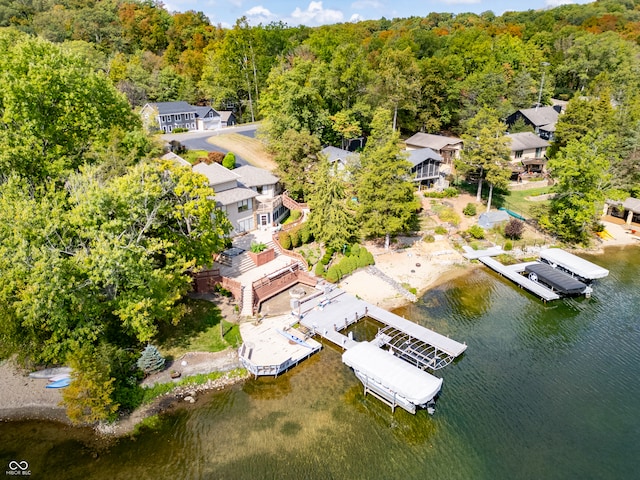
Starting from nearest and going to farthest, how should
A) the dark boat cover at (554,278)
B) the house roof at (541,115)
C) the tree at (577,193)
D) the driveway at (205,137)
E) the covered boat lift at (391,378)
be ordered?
1. the covered boat lift at (391,378)
2. the dark boat cover at (554,278)
3. the tree at (577,193)
4. the driveway at (205,137)
5. the house roof at (541,115)

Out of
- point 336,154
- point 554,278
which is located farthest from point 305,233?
point 554,278

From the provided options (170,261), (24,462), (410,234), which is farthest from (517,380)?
(24,462)

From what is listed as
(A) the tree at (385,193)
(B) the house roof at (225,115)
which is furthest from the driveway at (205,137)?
(A) the tree at (385,193)

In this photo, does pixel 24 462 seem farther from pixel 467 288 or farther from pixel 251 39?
pixel 251 39

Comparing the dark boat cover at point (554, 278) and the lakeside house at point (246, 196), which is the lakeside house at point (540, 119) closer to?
the dark boat cover at point (554, 278)

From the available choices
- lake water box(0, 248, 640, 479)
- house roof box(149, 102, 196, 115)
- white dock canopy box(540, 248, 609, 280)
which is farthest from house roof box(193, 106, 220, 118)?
white dock canopy box(540, 248, 609, 280)

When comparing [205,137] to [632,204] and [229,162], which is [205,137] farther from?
[632,204]
